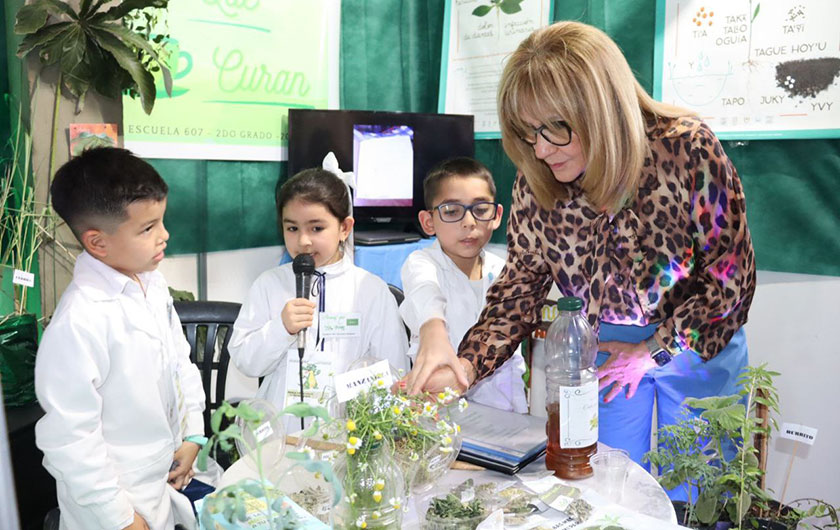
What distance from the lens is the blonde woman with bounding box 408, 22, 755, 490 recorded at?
4.94ft

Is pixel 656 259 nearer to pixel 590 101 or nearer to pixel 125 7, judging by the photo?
pixel 590 101

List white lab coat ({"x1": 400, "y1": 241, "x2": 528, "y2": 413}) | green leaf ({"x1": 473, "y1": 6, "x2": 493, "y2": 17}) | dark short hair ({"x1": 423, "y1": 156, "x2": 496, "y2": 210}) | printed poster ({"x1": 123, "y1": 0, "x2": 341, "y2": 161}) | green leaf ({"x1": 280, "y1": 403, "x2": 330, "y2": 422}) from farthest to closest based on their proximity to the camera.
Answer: green leaf ({"x1": 473, "y1": 6, "x2": 493, "y2": 17}), printed poster ({"x1": 123, "y1": 0, "x2": 341, "y2": 161}), dark short hair ({"x1": 423, "y1": 156, "x2": 496, "y2": 210}), white lab coat ({"x1": 400, "y1": 241, "x2": 528, "y2": 413}), green leaf ({"x1": 280, "y1": 403, "x2": 330, "y2": 422})

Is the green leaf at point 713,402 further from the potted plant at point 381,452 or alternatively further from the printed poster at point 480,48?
the printed poster at point 480,48

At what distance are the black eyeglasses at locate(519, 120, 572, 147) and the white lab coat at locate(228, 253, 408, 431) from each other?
34.1 inches

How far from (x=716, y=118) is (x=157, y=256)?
8.31 feet

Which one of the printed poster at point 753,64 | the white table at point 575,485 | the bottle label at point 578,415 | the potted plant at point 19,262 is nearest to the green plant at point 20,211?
the potted plant at point 19,262

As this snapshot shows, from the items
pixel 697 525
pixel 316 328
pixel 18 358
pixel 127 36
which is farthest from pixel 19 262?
pixel 697 525

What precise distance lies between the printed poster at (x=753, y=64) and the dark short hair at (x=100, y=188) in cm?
248

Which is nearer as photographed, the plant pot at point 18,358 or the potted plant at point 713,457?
the potted plant at point 713,457

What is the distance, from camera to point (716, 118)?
3.12 m

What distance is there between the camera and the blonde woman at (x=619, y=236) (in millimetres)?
1507

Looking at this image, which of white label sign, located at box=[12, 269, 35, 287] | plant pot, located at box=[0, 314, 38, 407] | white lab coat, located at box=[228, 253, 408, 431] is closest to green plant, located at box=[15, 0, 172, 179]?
white label sign, located at box=[12, 269, 35, 287]

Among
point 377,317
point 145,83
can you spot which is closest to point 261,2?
point 145,83

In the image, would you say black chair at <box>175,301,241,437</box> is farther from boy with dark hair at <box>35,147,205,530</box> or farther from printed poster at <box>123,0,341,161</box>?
printed poster at <box>123,0,341,161</box>
